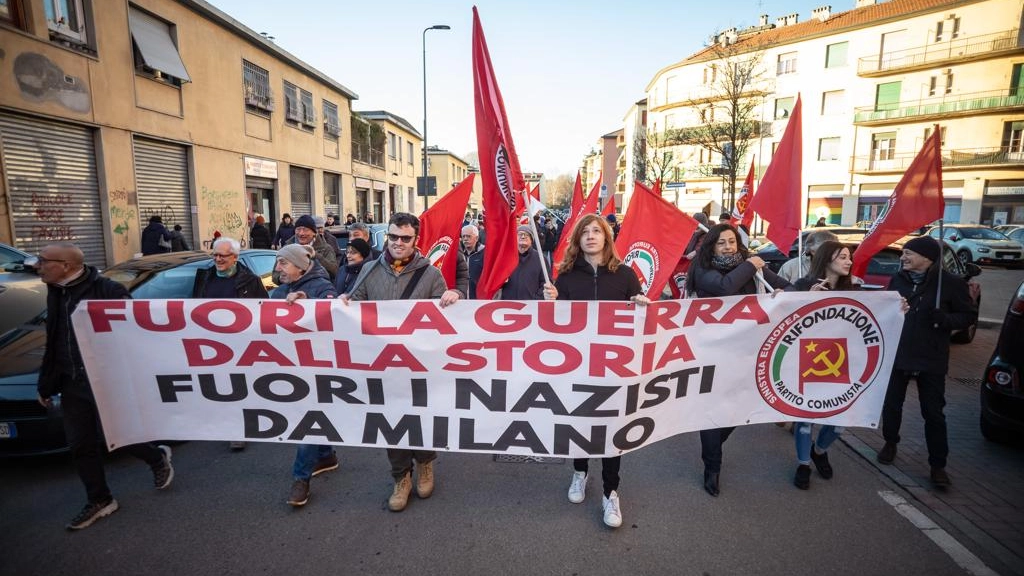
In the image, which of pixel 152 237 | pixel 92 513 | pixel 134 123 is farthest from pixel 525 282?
pixel 134 123

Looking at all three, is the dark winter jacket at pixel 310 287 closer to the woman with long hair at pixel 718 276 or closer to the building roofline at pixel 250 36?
the woman with long hair at pixel 718 276

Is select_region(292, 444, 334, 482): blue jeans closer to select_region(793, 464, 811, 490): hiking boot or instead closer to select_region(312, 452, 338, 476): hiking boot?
select_region(312, 452, 338, 476): hiking boot

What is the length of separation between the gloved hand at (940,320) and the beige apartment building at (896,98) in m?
25.5

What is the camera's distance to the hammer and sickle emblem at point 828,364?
3535 millimetres

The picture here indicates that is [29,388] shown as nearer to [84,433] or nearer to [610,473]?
[84,433]

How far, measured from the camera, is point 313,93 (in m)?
23.2

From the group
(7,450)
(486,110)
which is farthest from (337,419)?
(7,450)

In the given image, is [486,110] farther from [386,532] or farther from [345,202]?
[345,202]

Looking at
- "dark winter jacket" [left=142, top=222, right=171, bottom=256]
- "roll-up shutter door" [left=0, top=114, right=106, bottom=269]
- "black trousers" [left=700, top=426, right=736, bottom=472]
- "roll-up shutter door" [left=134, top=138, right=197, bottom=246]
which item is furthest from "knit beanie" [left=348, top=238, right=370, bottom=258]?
"roll-up shutter door" [left=134, top=138, right=197, bottom=246]

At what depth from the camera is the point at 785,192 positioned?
4.77m

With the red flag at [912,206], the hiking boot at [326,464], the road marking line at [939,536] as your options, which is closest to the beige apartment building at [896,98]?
the red flag at [912,206]

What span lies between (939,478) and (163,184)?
57.9 ft

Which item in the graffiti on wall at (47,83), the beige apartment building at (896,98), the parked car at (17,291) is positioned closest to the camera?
the parked car at (17,291)

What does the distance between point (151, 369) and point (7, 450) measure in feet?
4.86
